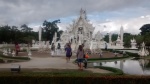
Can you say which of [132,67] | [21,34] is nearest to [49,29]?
[21,34]

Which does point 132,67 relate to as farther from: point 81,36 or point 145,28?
point 145,28

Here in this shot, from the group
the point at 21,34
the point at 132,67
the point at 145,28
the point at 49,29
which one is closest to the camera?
the point at 132,67

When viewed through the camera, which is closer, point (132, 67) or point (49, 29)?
point (132, 67)

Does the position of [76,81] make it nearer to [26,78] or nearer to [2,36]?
[26,78]

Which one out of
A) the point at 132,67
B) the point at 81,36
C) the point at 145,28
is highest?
the point at 145,28

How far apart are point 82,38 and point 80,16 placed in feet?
21.3

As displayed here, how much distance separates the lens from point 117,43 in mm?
61219

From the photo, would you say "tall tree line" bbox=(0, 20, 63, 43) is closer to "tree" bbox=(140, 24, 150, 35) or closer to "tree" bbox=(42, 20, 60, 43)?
"tree" bbox=(42, 20, 60, 43)

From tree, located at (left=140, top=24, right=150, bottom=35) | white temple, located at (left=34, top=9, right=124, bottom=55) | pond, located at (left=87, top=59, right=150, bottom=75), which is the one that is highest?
tree, located at (left=140, top=24, right=150, bottom=35)

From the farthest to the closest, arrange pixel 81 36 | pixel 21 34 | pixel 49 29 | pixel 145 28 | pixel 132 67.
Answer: pixel 145 28 → pixel 49 29 → pixel 21 34 → pixel 81 36 → pixel 132 67

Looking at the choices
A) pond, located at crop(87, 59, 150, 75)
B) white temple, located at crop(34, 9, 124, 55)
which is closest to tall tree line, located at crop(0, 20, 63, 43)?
white temple, located at crop(34, 9, 124, 55)

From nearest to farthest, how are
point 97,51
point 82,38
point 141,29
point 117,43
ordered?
point 97,51 → point 82,38 → point 117,43 → point 141,29

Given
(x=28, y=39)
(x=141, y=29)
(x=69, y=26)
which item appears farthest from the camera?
(x=141, y=29)

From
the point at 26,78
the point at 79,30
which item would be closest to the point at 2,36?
the point at 79,30
